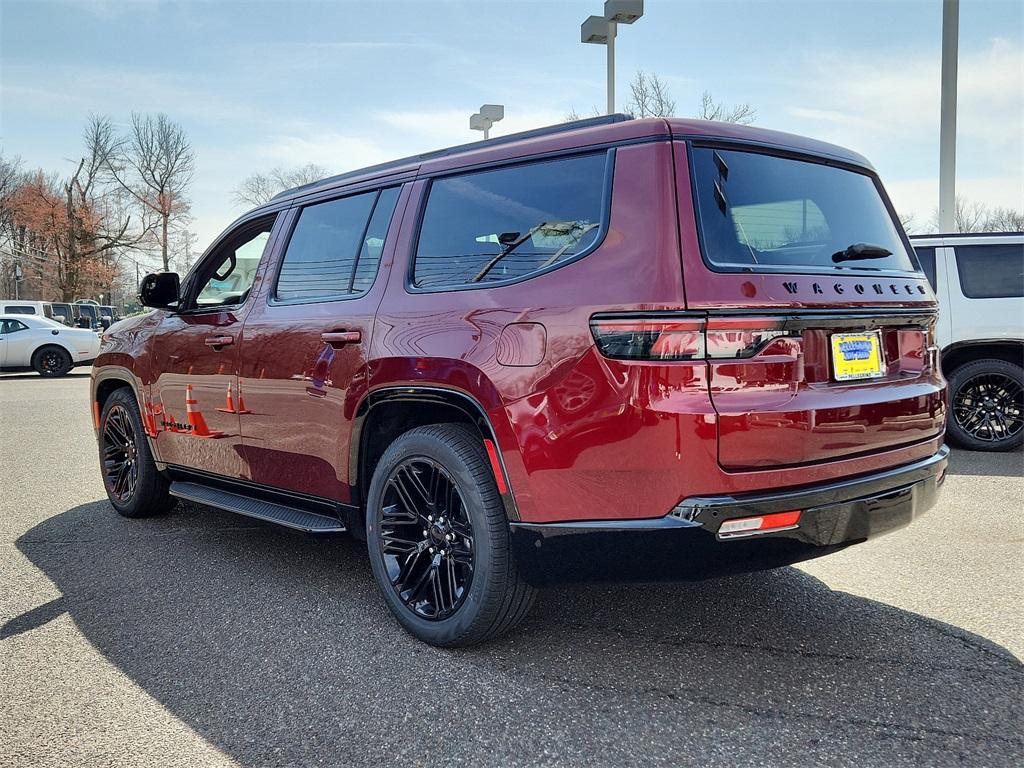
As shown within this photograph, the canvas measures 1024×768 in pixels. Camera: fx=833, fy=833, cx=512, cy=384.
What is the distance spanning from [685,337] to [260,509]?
241 centimetres

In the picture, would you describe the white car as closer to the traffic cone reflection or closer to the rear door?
the traffic cone reflection

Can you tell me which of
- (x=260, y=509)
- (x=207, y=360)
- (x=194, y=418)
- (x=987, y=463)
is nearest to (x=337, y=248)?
(x=207, y=360)

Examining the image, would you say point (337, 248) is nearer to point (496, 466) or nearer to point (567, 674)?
point (496, 466)

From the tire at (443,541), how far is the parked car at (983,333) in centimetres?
592

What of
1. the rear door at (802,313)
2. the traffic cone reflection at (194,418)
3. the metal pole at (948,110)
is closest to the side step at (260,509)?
the traffic cone reflection at (194,418)

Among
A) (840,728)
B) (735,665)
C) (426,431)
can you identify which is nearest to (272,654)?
(426,431)

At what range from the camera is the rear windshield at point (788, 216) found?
8.84 ft

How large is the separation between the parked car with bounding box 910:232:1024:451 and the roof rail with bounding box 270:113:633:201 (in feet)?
18.1

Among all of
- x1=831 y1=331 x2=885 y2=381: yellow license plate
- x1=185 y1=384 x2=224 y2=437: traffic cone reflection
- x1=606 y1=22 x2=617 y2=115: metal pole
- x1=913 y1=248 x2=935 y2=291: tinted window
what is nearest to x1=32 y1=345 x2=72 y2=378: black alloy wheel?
x1=606 y1=22 x2=617 y2=115: metal pole

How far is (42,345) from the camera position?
1902cm

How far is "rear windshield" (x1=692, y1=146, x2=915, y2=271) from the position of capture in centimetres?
270

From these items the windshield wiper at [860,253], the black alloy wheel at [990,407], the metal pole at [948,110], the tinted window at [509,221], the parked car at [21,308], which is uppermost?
the metal pole at [948,110]

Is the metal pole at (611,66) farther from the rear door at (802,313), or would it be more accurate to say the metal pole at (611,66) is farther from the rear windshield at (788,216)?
the rear door at (802,313)

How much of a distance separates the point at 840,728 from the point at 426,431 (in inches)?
67.5
